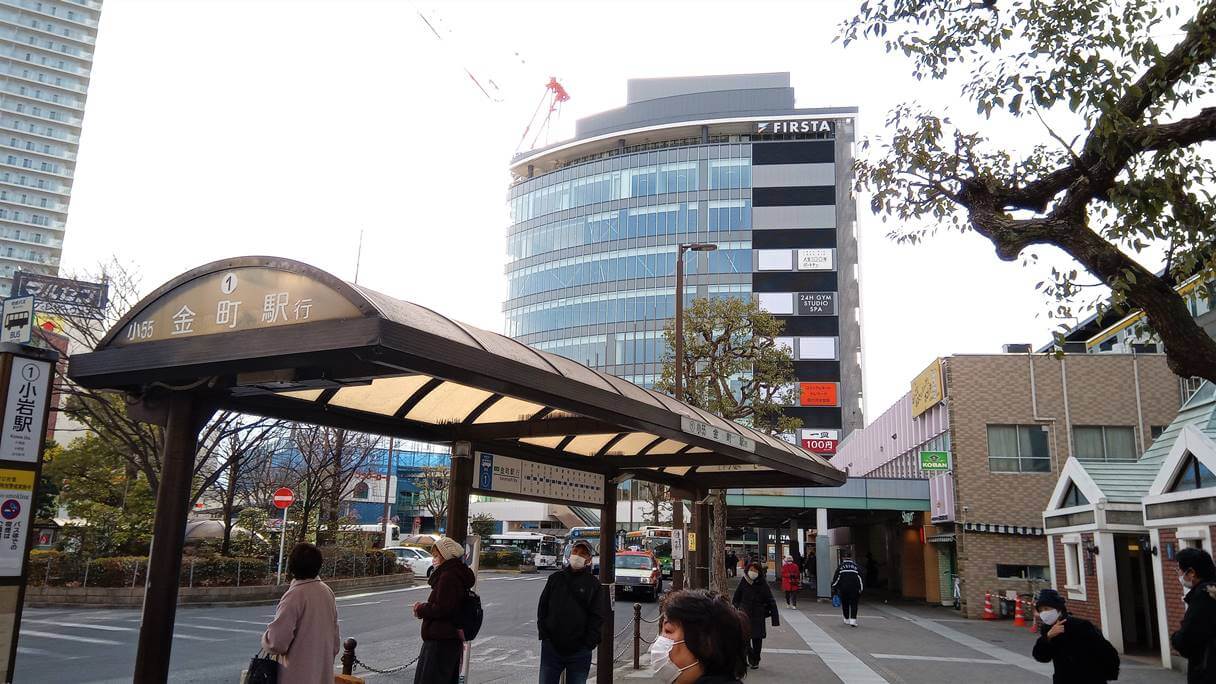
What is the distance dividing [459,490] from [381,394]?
1314mm

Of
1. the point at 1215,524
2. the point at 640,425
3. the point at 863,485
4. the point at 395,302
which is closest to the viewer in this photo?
the point at 395,302

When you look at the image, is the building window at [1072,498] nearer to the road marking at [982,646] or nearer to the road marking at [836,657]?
the road marking at [982,646]

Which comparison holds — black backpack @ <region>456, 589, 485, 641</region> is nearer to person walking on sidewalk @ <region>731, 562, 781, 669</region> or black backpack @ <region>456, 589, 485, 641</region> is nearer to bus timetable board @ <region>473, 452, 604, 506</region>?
bus timetable board @ <region>473, 452, 604, 506</region>

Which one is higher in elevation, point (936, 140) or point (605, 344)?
point (605, 344)

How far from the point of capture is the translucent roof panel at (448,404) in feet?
24.7

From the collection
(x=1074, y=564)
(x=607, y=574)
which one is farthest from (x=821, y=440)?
(x=607, y=574)

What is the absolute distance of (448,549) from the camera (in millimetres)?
6777

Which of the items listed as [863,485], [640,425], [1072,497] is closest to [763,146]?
[863,485]

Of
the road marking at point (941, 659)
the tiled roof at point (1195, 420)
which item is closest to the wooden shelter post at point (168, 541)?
the road marking at point (941, 659)

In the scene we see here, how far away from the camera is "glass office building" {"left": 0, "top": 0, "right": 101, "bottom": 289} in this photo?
124 meters

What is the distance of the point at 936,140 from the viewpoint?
36.4ft

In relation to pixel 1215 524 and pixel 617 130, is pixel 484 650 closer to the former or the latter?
pixel 1215 524

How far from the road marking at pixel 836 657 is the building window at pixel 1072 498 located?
6.56m

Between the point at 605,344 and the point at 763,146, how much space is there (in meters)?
24.0
